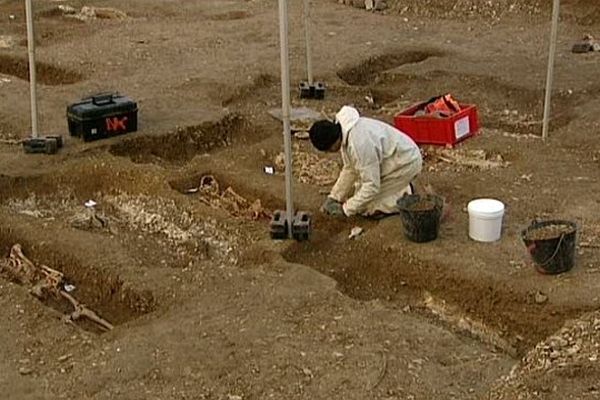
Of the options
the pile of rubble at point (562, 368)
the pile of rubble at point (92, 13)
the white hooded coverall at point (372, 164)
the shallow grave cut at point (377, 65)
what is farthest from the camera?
the pile of rubble at point (92, 13)

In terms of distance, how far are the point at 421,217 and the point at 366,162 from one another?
1.65ft

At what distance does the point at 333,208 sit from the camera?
693 cm

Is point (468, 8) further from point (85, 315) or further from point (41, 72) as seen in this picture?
point (85, 315)

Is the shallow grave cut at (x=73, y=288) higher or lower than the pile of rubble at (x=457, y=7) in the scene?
lower

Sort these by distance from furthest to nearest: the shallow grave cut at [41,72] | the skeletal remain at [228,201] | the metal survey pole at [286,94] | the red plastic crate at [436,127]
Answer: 1. the shallow grave cut at [41,72]
2. the red plastic crate at [436,127]
3. the skeletal remain at [228,201]
4. the metal survey pole at [286,94]

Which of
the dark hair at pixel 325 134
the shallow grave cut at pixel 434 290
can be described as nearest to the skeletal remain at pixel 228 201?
the shallow grave cut at pixel 434 290

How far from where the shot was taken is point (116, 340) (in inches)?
213

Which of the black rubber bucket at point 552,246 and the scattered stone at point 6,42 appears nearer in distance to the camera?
the black rubber bucket at point 552,246

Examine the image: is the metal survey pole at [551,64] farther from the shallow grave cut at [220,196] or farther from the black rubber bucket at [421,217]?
the shallow grave cut at [220,196]

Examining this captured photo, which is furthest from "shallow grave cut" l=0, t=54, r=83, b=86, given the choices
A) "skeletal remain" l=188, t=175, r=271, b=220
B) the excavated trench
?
"skeletal remain" l=188, t=175, r=271, b=220

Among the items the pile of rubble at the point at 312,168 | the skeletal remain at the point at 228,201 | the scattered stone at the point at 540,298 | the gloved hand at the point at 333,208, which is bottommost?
the skeletal remain at the point at 228,201

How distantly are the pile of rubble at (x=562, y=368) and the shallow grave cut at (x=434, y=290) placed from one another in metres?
0.27

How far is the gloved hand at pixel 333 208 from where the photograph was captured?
692 centimetres

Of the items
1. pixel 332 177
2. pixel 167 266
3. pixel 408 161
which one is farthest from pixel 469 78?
pixel 167 266
